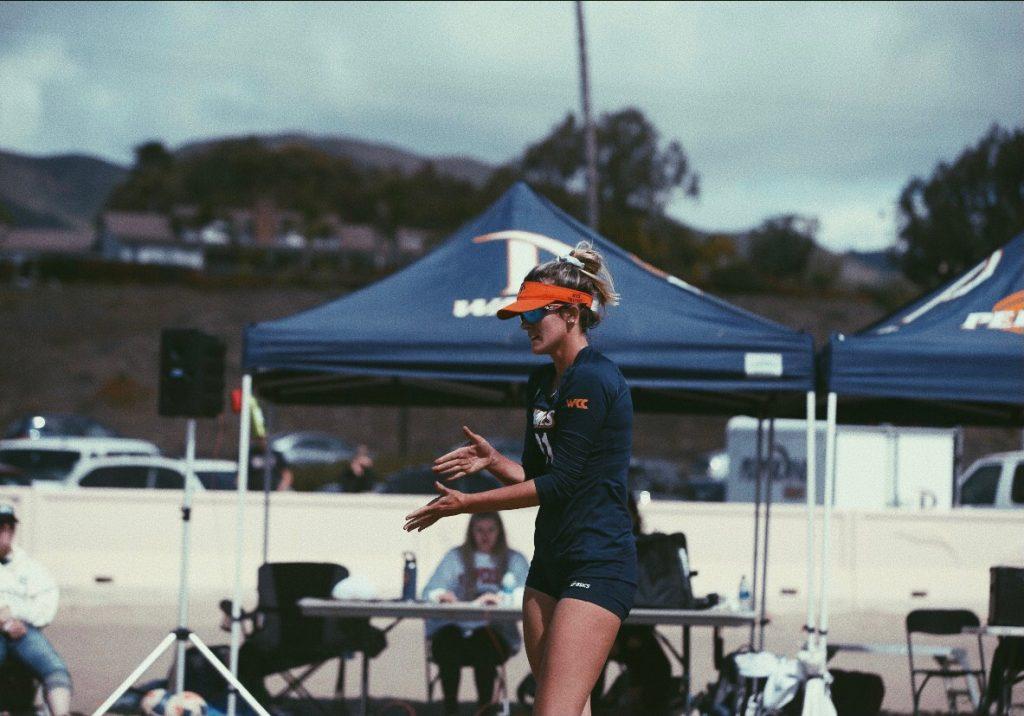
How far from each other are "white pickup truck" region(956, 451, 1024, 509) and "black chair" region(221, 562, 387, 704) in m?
9.68

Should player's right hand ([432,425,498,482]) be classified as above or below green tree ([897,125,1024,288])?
below

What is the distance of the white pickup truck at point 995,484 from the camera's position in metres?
16.0

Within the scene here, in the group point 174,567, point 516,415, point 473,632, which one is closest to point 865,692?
point 473,632

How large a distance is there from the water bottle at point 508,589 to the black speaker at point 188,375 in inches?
79.6

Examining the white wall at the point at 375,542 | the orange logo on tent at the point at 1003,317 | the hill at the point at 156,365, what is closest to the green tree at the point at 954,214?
the hill at the point at 156,365

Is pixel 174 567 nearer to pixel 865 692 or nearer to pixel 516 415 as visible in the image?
pixel 865 692

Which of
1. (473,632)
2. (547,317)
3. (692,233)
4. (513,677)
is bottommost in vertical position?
(513,677)

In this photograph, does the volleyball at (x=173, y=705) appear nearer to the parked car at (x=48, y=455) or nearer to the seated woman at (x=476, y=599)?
the seated woman at (x=476, y=599)

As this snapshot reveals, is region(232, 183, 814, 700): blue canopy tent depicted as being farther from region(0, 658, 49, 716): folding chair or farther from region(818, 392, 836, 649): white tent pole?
region(0, 658, 49, 716): folding chair

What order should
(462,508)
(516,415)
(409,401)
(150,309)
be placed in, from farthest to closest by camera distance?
(150,309), (516,415), (409,401), (462,508)

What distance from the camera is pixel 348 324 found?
7727 mm

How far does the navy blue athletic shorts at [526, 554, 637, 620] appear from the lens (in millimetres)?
3887

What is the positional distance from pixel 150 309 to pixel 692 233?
37.8 metres

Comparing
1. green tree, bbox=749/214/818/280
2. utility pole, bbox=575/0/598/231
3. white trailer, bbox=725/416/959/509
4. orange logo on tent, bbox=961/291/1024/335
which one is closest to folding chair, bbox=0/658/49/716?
orange logo on tent, bbox=961/291/1024/335
